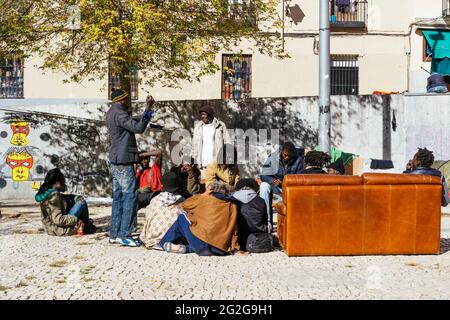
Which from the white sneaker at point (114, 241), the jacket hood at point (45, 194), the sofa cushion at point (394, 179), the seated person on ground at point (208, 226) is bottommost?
the white sneaker at point (114, 241)

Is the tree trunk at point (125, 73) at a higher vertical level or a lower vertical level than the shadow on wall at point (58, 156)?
higher

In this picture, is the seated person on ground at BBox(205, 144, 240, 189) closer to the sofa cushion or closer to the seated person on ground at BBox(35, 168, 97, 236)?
the seated person on ground at BBox(35, 168, 97, 236)

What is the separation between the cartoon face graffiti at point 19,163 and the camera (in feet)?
46.9

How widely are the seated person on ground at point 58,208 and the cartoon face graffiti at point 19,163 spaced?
5053mm

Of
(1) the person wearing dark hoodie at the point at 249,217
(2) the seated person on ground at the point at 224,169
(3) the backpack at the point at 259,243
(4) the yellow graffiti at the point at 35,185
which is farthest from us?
(4) the yellow graffiti at the point at 35,185

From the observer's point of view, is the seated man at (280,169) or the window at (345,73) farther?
Answer: the window at (345,73)

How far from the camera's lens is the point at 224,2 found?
12633mm

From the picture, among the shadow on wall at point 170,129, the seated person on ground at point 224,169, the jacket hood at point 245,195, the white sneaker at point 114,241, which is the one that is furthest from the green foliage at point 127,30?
the jacket hood at point 245,195

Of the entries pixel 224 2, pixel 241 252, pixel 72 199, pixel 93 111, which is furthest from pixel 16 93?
pixel 241 252

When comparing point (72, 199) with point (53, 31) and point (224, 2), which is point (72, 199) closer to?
point (53, 31)

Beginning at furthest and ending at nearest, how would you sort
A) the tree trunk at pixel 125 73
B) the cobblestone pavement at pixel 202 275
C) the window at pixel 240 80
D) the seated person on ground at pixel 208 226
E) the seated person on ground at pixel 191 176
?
1. the window at pixel 240 80
2. the tree trunk at pixel 125 73
3. the seated person on ground at pixel 191 176
4. the seated person on ground at pixel 208 226
5. the cobblestone pavement at pixel 202 275

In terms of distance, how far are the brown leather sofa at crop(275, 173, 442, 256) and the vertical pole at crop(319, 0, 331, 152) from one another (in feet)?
11.0

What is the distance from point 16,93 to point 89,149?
263 inches

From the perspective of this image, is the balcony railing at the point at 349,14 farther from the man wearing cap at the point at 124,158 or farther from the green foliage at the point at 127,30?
the man wearing cap at the point at 124,158
